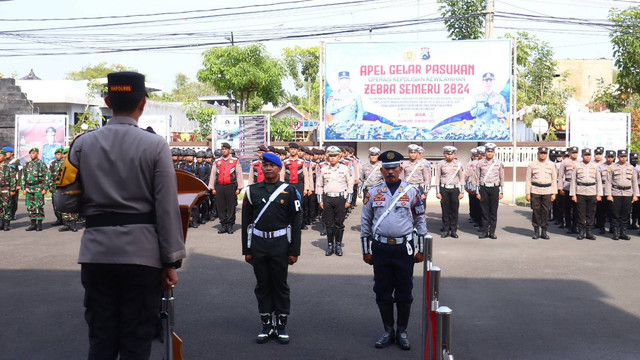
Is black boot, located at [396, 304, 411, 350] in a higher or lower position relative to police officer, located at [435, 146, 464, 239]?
lower

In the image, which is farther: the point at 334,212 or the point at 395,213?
the point at 334,212

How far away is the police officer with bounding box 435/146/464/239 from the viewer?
14922 millimetres

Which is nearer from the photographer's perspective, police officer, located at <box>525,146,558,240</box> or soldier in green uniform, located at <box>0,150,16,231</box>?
police officer, located at <box>525,146,558,240</box>

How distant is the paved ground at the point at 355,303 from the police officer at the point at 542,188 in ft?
3.59

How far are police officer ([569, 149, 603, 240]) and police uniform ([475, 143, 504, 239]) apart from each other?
5.38ft

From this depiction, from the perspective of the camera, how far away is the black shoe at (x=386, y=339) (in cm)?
652

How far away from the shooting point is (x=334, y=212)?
492 inches

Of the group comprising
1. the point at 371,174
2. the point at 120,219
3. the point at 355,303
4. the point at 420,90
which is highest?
the point at 420,90

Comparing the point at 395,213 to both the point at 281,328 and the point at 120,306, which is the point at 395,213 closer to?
the point at 281,328

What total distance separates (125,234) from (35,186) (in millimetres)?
13491

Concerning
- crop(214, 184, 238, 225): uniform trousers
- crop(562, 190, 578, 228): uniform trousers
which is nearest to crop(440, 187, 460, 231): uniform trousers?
crop(562, 190, 578, 228): uniform trousers

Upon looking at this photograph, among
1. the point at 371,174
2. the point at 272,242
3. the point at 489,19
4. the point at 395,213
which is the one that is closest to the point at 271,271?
the point at 272,242

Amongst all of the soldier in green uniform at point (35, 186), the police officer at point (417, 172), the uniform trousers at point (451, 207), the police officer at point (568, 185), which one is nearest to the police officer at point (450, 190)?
the uniform trousers at point (451, 207)

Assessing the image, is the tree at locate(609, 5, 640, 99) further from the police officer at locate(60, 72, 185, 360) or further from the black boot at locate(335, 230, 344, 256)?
the police officer at locate(60, 72, 185, 360)
